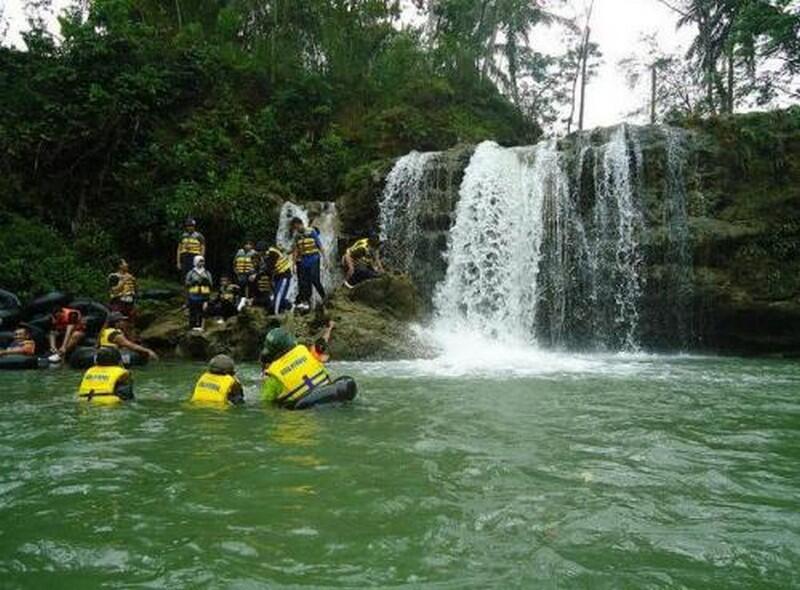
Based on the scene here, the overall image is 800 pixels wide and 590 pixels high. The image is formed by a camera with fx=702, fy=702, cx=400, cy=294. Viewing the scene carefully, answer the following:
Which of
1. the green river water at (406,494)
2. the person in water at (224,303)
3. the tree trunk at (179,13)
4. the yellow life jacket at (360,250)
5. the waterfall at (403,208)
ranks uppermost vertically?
the tree trunk at (179,13)

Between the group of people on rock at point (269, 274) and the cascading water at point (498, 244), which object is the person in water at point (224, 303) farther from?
the cascading water at point (498, 244)

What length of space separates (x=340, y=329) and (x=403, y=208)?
5.95 m

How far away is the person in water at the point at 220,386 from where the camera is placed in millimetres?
7371

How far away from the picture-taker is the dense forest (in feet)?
62.1

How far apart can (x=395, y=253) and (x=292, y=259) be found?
141 inches

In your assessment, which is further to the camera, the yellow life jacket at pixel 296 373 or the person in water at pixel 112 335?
the person in water at pixel 112 335

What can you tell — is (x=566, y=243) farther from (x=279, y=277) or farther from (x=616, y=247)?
(x=279, y=277)

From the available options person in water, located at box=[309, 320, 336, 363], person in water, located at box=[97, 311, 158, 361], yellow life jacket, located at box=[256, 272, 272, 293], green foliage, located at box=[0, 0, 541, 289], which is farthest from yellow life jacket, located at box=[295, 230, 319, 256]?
green foliage, located at box=[0, 0, 541, 289]

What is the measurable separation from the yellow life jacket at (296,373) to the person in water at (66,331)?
7.21m

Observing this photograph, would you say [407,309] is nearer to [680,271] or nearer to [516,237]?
[516,237]

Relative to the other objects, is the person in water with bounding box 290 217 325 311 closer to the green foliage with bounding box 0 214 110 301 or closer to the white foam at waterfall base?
the white foam at waterfall base

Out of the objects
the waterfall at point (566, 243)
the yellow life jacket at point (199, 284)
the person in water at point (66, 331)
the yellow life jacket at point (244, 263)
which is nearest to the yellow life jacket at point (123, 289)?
the person in water at point (66, 331)

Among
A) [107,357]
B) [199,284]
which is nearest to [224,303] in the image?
[199,284]

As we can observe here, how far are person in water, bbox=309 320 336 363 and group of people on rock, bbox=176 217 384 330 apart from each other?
1.20 metres
